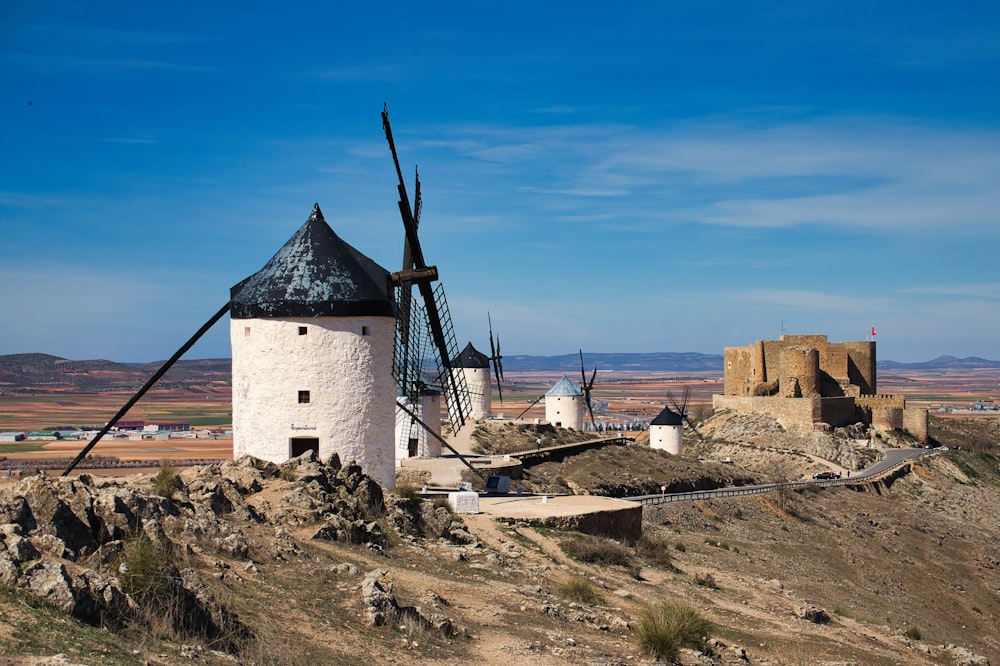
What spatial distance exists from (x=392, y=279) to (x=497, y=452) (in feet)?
59.2

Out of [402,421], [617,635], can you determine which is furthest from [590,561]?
[402,421]

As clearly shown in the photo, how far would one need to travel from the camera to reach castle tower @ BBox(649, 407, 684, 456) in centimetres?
4312

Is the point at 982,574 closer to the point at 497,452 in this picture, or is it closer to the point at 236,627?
the point at 497,452

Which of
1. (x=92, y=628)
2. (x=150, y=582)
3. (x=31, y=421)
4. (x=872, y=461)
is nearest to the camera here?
(x=92, y=628)

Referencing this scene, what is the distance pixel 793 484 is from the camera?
123 feet

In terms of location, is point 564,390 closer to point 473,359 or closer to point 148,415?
point 473,359

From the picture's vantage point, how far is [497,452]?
35.5m

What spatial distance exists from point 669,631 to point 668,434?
33.1 m

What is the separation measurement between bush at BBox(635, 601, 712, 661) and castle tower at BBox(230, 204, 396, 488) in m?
5.53


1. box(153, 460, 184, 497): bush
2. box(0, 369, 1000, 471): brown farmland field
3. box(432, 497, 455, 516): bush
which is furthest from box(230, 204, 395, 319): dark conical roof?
box(0, 369, 1000, 471): brown farmland field

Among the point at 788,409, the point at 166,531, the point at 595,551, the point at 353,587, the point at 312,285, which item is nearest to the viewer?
the point at 166,531

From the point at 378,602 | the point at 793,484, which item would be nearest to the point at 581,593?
the point at 378,602

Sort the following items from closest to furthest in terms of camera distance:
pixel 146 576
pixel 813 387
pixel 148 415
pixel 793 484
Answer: pixel 146 576 < pixel 793 484 < pixel 813 387 < pixel 148 415

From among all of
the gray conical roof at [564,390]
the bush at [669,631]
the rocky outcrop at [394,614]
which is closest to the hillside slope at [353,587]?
the rocky outcrop at [394,614]
